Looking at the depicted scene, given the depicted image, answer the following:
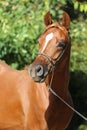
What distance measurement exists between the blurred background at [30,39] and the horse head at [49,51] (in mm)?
2140

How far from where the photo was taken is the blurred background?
22.8 feet

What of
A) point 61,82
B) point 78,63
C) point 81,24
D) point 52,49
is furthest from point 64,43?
point 81,24

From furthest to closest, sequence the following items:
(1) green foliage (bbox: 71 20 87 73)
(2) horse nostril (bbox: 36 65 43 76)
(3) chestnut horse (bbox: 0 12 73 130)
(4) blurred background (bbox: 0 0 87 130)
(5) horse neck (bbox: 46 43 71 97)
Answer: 1. (1) green foliage (bbox: 71 20 87 73)
2. (4) blurred background (bbox: 0 0 87 130)
3. (5) horse neck (bbox: 46 43 71 97)
4. (3) chestnut horse (bbox: 0 12 73 130)
5. (2) horse nostril (bbox: 36 65 43 76)

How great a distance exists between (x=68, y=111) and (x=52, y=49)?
0.82 meters

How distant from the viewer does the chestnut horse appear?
4664 millimetres

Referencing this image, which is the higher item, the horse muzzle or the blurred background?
the horse muzzle

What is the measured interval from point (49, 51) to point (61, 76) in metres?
0.35

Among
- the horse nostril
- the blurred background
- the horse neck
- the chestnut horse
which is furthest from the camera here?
the blurred background

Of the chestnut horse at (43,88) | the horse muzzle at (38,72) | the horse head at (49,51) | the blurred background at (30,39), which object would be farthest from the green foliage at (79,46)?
the horse muzzle at (38,72)

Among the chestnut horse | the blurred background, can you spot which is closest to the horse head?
the chestnut horse

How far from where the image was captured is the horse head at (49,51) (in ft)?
14.9

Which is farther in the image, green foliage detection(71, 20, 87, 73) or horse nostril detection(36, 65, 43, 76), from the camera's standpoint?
green foliage detection(71, 20, 87, 73)

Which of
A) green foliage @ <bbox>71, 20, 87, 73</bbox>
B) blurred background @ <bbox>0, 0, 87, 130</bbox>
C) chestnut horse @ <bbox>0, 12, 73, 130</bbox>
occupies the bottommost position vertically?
green foliage @ <bbox>71, 20, 87, 73</bbox>

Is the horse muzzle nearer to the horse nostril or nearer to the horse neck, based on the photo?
the horse nostril
